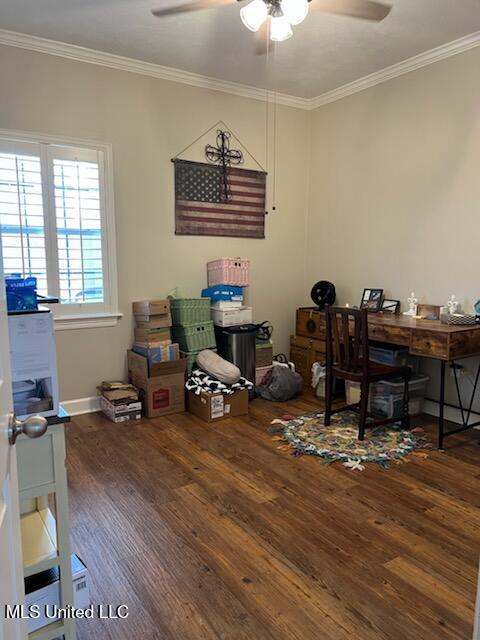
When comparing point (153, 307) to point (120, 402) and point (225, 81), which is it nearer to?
point (120, 402)

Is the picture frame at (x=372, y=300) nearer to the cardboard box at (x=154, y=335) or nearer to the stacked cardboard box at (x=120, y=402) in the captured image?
the cardboard box at (x=154, y=335)

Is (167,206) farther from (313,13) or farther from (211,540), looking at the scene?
(211,540)

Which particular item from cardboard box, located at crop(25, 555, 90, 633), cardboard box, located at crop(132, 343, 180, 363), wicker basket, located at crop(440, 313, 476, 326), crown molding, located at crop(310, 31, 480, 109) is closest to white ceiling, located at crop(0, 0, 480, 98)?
crown molding, located at crop(310, 31, 480, 109)

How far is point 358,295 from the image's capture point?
179 inches

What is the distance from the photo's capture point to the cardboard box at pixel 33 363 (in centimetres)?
133

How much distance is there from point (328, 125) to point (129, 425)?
3576 mm

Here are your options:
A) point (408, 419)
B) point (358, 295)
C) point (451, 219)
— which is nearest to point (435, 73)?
point (451, 219)

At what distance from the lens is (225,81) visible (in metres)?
4.29

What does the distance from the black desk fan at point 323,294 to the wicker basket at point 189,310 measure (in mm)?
1210

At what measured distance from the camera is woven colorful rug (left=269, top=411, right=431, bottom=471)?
3.03 metres

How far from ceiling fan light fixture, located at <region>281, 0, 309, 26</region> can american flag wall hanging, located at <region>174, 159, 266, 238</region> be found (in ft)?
6.28

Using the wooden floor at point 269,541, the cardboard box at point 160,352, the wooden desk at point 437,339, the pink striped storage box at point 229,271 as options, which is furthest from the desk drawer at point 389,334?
the cardboard box at point 160,352

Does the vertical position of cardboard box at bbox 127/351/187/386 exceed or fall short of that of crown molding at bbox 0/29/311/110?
it falls short

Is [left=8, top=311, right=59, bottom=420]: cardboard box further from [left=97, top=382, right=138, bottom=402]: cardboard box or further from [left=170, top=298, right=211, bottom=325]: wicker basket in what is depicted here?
[left=170, top=298, right=211, bottom=325]: wicker basket
